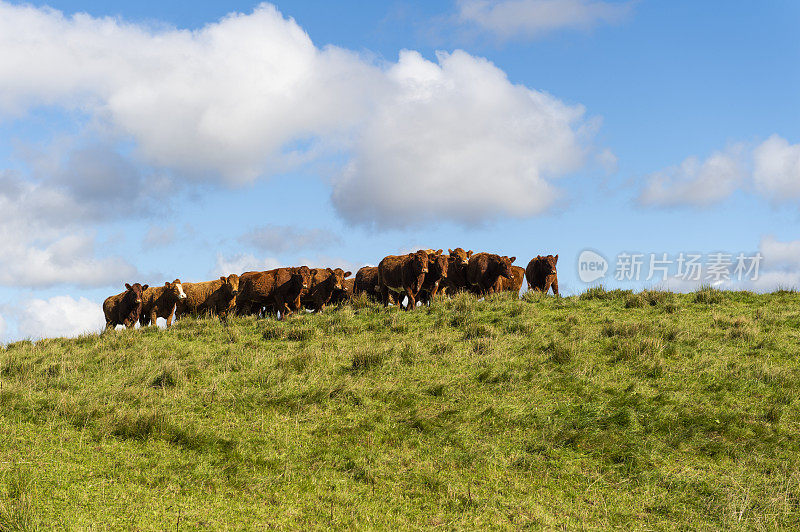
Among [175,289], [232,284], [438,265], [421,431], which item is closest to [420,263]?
[438,265]

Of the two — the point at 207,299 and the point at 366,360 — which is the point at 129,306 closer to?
the point at 207,299

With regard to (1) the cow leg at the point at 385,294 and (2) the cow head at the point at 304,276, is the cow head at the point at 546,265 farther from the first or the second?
(2) the cow head at the point at 304,276

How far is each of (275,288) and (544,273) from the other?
12638 millimetres

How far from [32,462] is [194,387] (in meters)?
3.84

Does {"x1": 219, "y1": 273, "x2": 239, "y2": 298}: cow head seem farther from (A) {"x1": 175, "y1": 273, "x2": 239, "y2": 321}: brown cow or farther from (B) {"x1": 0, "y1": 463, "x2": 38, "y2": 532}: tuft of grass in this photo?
(B) {"x1": 0, "y1": 463, "x2": 38, "y2": 532}: tuft of grass

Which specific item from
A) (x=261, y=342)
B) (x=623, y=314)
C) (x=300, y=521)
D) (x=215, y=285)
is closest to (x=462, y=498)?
(x=300, y=521)

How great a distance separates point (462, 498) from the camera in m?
7.92

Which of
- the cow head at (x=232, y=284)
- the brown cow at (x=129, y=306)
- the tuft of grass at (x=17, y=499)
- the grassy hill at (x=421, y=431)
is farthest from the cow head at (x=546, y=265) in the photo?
the tuft of grass at (x=17, y=499)

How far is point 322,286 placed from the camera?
27438mm

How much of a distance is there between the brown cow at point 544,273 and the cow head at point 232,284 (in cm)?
1367

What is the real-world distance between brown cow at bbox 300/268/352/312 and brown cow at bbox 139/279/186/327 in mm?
6306

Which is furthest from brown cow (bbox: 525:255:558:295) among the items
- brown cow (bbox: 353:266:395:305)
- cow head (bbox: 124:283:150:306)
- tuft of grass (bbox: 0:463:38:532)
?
tuft of grass (bbox: 0:463:38:532)

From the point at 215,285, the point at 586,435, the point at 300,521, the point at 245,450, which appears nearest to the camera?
the point at 300,521

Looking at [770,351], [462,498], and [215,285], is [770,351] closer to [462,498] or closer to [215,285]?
[462,498]
